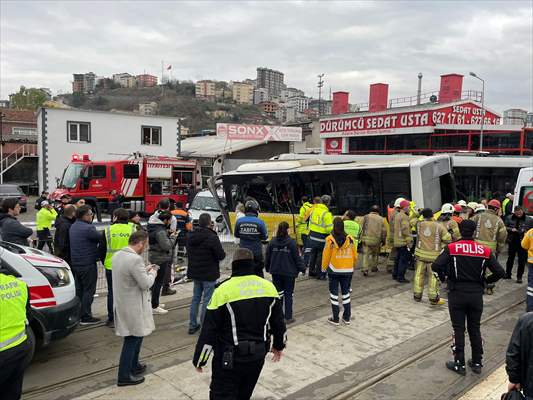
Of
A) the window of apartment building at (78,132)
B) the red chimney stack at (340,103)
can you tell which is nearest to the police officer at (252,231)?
the window of apartment building at (78,132)

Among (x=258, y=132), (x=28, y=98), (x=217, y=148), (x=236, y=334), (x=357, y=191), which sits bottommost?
(x=236, y=334)

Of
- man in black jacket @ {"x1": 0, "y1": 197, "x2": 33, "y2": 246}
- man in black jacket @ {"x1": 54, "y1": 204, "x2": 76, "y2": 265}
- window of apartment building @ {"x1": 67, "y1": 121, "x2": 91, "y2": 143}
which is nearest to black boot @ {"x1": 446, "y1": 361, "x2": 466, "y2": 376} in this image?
man in black jacket @ {"x1": 54, "y1": 204, "x2": 76, "y2": 265}

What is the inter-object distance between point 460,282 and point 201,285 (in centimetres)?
362

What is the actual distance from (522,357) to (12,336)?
145 inches

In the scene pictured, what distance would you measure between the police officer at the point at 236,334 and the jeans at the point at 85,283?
400 cm

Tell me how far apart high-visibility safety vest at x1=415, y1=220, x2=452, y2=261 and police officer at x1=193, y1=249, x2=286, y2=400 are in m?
5.41

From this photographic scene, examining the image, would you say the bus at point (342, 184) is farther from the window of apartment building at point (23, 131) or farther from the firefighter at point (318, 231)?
the window of apartment building at point (23, 131)

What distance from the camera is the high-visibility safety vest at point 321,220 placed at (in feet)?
31.4

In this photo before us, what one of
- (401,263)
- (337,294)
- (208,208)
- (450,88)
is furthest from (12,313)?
(450,88)

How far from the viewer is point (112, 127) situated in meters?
30.2

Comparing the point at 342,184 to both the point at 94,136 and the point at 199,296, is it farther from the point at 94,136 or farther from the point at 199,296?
the point at 94,136

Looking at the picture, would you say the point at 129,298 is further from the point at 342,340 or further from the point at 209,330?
the point at 342,340

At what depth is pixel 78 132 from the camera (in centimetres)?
2925

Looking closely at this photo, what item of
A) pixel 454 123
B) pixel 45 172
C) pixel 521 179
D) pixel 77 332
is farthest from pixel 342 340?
pixel 454 123
